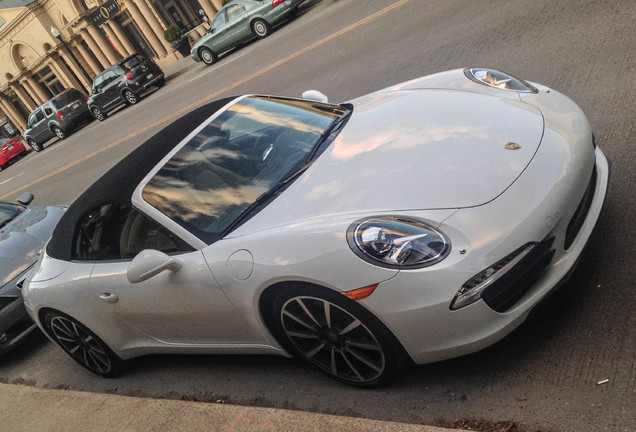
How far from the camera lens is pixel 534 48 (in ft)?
23.2

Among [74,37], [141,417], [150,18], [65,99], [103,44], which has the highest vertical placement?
[74,37]

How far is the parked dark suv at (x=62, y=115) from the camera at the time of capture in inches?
966

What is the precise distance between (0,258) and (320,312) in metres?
4.56

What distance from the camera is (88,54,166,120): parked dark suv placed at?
71.4 ft

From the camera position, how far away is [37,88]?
173ft

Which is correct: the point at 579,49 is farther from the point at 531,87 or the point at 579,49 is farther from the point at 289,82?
the point at 289,82

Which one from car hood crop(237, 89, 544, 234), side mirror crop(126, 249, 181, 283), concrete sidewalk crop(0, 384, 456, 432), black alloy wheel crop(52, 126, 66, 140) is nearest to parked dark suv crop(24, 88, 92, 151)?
black alloy wheel crop(52, 126, 66, 140)

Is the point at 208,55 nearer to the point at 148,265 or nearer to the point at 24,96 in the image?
the point at 148,265

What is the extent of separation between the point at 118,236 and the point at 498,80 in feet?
9.73

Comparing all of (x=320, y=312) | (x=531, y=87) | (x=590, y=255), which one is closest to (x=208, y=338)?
(x=320, y=312)

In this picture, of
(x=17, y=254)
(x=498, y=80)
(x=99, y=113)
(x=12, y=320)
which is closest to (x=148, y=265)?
(x=498, y=80)

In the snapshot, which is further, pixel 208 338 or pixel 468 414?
pixel 208 338

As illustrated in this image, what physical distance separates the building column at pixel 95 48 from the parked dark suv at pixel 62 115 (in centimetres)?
2080

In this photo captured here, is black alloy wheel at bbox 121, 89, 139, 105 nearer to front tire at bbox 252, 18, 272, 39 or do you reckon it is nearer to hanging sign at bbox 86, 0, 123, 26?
front tire at bbox 252, 18, 272, 39
